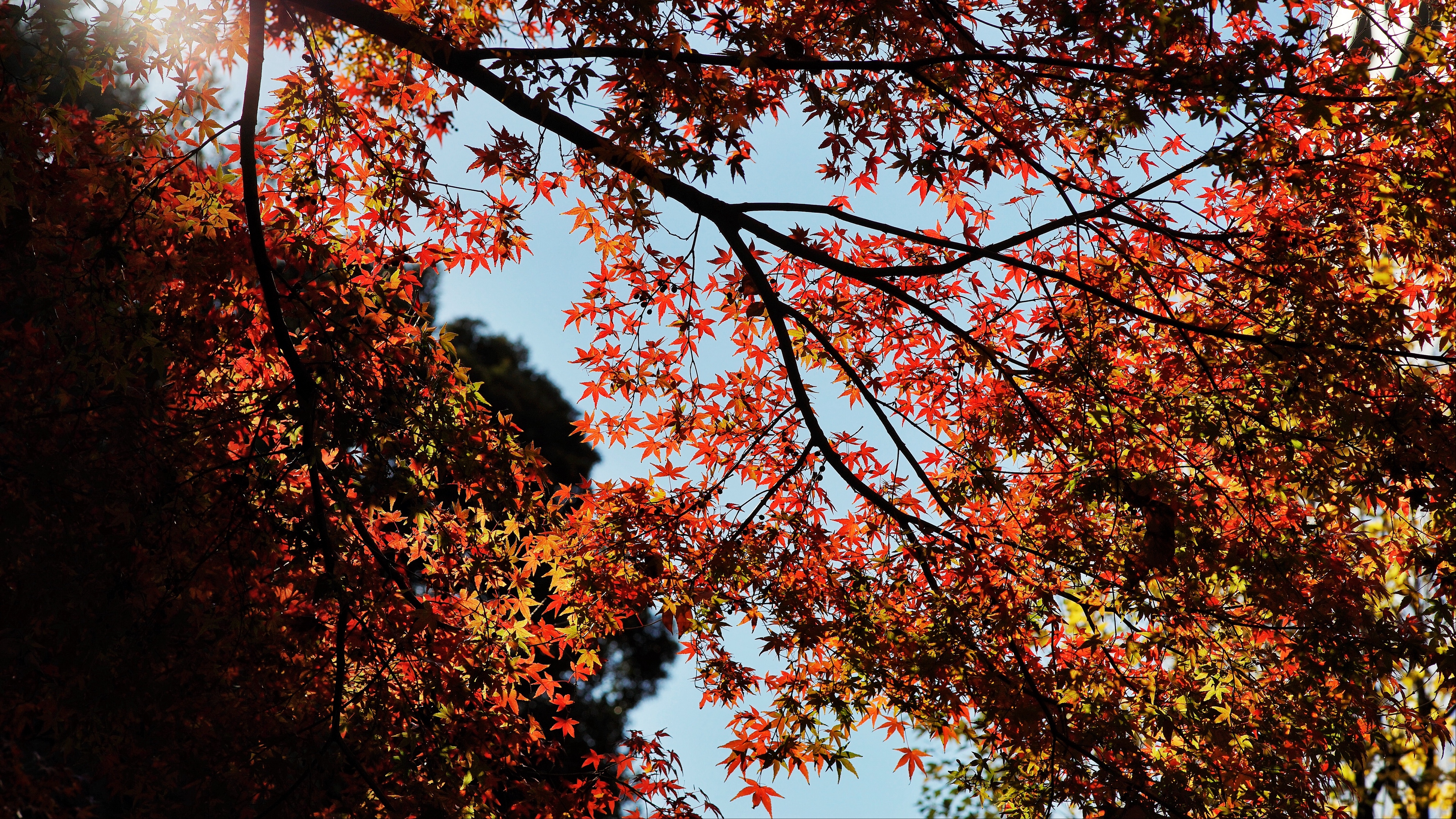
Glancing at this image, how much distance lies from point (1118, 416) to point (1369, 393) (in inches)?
44.9

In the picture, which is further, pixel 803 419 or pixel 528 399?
pixel 528 399

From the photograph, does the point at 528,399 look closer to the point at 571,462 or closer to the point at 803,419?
the point at 571,462

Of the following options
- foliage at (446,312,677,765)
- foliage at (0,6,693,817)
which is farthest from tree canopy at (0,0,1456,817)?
foliage at (446,312,677,765)

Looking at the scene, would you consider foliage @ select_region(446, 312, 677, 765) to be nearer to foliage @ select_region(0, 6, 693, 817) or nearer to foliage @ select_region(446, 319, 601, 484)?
foliage @ select_region(446, 319, 601, 484)

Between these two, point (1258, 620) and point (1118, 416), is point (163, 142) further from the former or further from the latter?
point (1258, 620)

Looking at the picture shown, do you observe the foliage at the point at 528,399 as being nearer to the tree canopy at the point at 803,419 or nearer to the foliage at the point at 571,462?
the foliage at the point at 571,462

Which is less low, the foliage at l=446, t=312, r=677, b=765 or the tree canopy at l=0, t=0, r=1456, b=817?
the foliage at l=446, t=312, r=677, b=765

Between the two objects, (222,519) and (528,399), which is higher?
(528,399)

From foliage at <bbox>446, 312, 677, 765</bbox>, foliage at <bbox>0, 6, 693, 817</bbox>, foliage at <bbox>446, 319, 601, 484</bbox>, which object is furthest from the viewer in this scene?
foliage at <bbox>446, 319, 601, 484</bbox>

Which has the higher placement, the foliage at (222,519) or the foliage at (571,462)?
the foliage at (571,462)

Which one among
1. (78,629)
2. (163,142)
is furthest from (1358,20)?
(78,629)

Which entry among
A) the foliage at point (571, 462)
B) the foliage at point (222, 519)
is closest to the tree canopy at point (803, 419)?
the foliage at point (222, 519)

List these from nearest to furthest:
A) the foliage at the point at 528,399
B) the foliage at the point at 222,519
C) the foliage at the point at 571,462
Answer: the foliage at the point at 222,519, the foliage at the point at 571,462, the foliage at the point at 528,399

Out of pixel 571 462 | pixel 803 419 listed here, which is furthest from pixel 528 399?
pixel 803 419
